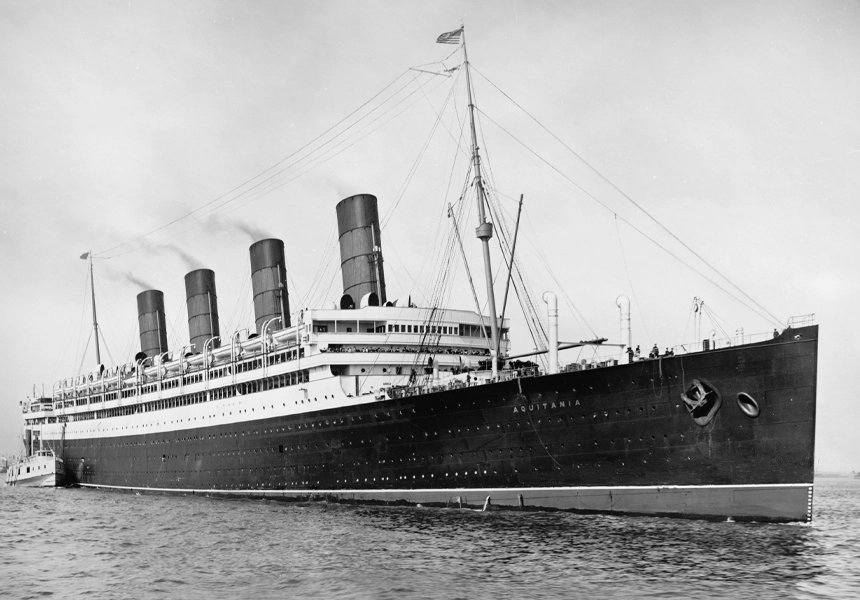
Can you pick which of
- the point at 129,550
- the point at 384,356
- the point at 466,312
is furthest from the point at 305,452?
the point at 129,550

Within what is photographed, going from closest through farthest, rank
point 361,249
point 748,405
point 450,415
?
point 748,405, point 450,415, point 361,249

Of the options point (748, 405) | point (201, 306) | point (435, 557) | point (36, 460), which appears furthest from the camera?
point (36, 460)

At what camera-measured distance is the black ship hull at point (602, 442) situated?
2417 cm

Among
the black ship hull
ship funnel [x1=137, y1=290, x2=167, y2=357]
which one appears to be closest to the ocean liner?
the black ship hull

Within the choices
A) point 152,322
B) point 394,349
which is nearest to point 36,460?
point 152,322

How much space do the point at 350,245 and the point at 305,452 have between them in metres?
10.9

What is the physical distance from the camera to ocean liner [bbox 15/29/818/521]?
24.5 meters

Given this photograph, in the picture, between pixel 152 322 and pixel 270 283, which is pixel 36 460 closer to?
pixel 152 322

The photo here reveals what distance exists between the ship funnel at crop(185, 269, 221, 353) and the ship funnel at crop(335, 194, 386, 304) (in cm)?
1902

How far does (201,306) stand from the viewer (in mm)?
57812

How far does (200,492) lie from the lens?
45.5m

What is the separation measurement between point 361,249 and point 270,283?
941cm

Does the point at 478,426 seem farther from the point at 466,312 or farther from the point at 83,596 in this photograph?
the point at 83,596

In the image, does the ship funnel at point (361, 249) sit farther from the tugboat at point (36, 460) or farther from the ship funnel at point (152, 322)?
the tugboat at point (36, 460)
